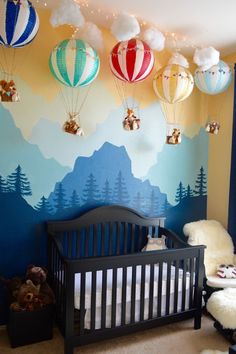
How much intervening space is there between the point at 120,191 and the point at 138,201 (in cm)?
21

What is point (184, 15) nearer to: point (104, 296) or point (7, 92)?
point (7, 92)

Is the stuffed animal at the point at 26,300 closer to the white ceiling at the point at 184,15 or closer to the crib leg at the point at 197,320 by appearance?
the crib leg at the point at 197,320

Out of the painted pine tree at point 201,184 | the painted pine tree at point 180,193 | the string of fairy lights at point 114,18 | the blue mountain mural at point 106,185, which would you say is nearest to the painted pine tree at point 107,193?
the blue mountain mural at point 106,185

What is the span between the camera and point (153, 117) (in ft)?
10.0

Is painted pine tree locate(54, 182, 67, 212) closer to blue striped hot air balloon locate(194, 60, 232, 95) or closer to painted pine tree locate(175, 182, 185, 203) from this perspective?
painted pine tree locate(175, 182, 185, 203)

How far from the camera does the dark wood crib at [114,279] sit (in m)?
2.13

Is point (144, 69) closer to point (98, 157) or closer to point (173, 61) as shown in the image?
point (173, 61)

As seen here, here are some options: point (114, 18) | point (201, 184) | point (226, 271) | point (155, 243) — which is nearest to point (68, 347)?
point (155, 243)

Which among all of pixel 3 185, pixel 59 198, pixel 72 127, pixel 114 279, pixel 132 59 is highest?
pixel 132 59

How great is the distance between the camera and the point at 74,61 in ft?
7.16

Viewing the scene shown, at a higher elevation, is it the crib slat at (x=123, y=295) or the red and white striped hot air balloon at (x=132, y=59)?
the red and white striped hot air balloon at (x=132, y=59)

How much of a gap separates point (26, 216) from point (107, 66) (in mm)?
→ 1371

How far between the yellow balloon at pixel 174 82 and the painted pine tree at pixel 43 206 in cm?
123

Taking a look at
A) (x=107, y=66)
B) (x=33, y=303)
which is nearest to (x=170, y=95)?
(x=107, y=66)
